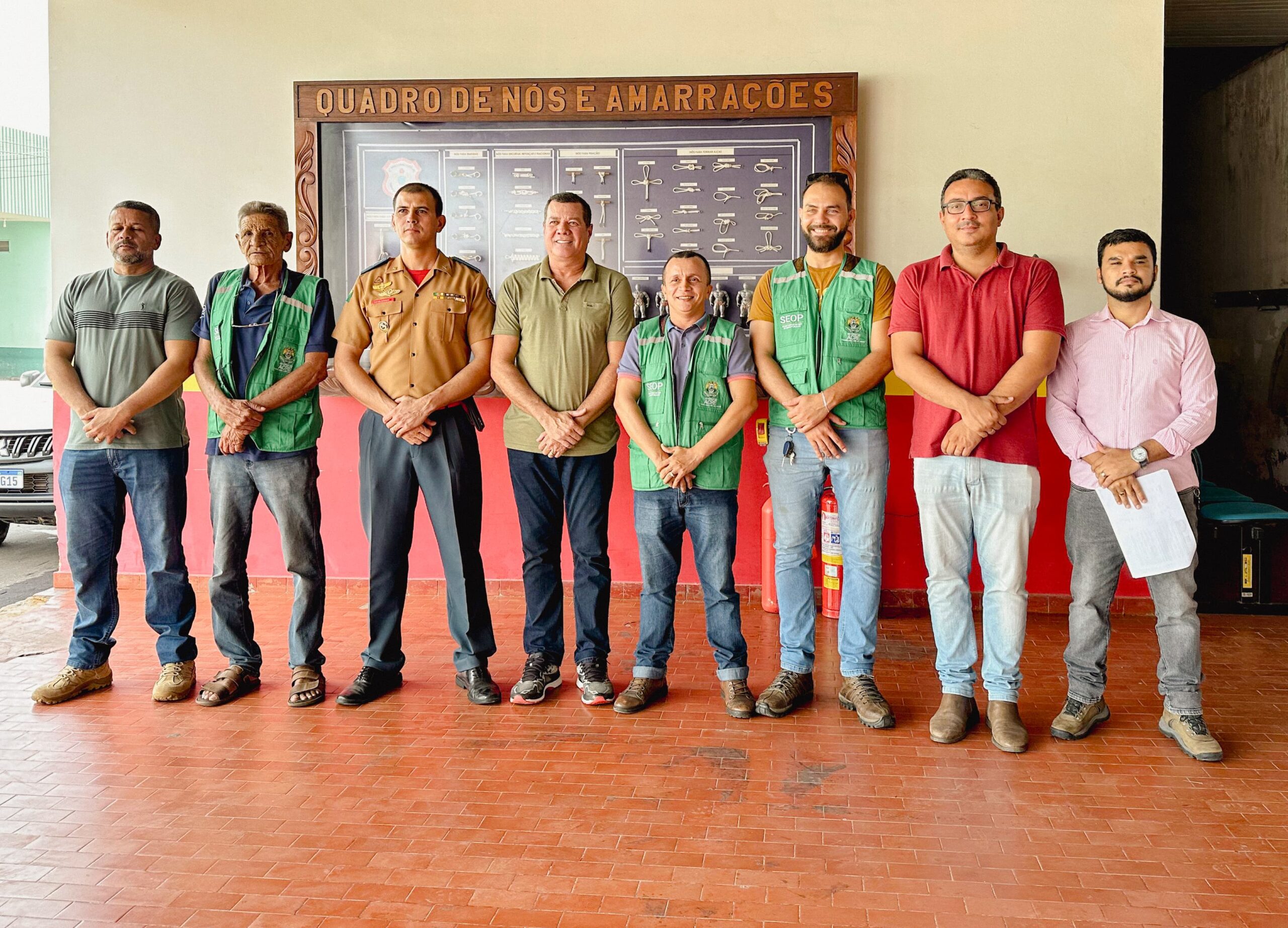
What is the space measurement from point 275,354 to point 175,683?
4.16ft

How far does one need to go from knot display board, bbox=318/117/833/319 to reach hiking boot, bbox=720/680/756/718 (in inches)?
84.6

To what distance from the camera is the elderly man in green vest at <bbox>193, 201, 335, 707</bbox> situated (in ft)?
11.9

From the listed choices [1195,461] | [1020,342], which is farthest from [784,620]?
[1195,461]

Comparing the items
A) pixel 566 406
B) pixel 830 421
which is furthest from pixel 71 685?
pixel 830 421

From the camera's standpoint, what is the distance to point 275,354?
3.66m

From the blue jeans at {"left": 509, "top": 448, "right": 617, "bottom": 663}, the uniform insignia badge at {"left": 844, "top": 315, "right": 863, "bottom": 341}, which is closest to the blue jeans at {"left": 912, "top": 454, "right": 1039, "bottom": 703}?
the uniform insignia badge at {"left": 844, "top": 315, "right": 863, "bottom": 341}

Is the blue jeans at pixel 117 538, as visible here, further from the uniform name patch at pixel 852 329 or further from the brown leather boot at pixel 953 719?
the brown leather boot at pixel 953 719

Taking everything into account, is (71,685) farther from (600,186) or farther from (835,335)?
(600,186)

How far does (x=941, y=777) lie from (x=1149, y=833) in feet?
1.87

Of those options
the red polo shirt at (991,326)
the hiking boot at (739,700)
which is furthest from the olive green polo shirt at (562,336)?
the red polo shirt at (991,326)

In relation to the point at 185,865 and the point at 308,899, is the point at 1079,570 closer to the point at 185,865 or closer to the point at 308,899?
the point at 308,899

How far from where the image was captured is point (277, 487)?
368 cm

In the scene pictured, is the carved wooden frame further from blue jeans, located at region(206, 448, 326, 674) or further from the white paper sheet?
the white paper sheet

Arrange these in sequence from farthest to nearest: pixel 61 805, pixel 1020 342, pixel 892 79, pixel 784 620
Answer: pixel 892 79 < pixel 784 620 < pixel 1020 342 < pixel 61 805
